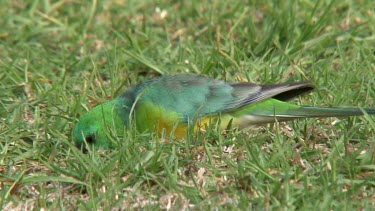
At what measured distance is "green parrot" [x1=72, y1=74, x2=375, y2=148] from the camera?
4902 millimetres

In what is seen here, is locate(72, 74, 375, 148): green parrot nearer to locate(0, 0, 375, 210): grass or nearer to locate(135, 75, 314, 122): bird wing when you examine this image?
locate(135, 75, 314, 122): bird wing

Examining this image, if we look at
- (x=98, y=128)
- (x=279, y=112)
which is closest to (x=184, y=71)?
(x=279, y=112)

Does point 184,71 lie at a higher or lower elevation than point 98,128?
higher

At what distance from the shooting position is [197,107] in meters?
5.01

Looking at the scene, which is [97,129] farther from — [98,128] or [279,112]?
[279,112]

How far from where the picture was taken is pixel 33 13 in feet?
23.0

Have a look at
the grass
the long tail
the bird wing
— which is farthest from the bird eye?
the long tail

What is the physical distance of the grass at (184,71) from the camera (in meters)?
4.18

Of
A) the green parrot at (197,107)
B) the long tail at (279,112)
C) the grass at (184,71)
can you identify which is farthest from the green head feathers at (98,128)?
the long tail at (279,112)

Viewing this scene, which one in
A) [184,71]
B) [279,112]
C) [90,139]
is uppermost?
[184,71]

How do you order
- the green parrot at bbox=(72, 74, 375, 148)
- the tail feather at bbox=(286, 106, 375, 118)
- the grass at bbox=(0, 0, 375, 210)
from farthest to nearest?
the green parrot at bbox=(72, 74, 375, 148)
the tail feather at bbox=(286, 106, 375, 118)
the grass at bbox=(0, 0, 375, 210)

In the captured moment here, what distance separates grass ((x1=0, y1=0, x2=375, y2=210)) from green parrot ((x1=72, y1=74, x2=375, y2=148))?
0.11m

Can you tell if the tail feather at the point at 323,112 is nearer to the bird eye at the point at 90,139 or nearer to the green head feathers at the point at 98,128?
the green head feathers at the point at 98,128

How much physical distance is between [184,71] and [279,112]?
117cm
